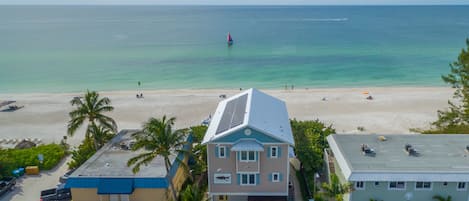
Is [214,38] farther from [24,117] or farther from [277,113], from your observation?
[277,113]

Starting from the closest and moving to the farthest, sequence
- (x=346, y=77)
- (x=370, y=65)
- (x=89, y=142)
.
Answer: (x=89, y=142) < (x=346, y=77) < (x=370, y=65)

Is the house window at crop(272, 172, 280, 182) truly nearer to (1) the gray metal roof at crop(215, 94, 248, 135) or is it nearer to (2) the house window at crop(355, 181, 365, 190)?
(1) the gray metal roof at crop(215, 94, 248, 135)

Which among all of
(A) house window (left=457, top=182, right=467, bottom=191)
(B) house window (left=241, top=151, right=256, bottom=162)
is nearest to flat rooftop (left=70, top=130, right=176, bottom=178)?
(B) house window (left=241, top=151, right=256, bottom=162)

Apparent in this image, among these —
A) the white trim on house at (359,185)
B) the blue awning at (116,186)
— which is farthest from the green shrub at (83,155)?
the white trim on house at (359,185)

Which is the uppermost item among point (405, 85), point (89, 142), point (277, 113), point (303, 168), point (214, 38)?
point (214, 38)

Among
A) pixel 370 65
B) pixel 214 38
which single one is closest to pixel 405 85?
pixel 370 65

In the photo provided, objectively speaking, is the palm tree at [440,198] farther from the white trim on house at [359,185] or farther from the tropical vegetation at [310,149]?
the tropical vegetation at [310,149]

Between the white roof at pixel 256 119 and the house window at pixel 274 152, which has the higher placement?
the white roof at pixel 256 119
